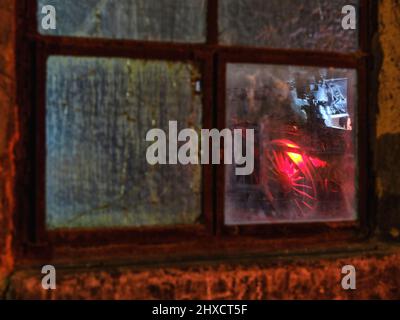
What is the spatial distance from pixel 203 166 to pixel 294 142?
401mm

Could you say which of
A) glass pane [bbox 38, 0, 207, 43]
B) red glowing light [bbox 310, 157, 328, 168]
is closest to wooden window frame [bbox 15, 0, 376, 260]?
glass pane [bbox 38, 0, 207, 43]

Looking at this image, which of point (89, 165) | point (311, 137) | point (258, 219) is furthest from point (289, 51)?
point (89, 165)

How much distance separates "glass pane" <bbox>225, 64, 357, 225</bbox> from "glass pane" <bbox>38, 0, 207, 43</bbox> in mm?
245

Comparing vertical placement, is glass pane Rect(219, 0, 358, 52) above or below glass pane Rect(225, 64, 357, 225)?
above

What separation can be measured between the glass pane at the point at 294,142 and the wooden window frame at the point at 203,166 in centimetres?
4

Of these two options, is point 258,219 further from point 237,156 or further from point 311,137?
point 311,137

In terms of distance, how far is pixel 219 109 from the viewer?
1947 mm

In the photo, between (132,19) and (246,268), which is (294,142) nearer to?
(246,268)

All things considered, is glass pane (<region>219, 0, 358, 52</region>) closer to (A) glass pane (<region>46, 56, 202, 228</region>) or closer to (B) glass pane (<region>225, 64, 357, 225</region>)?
(B) glass pane (<region>225, 64, 357, 225</region>)

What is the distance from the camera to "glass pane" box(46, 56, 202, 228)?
183cm

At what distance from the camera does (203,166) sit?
6.39 feet

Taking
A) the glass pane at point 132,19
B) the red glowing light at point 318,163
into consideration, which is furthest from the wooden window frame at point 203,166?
the red glowing light at point 318,163

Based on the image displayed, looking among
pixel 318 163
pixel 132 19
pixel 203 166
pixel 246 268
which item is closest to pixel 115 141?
pixel 203 166
